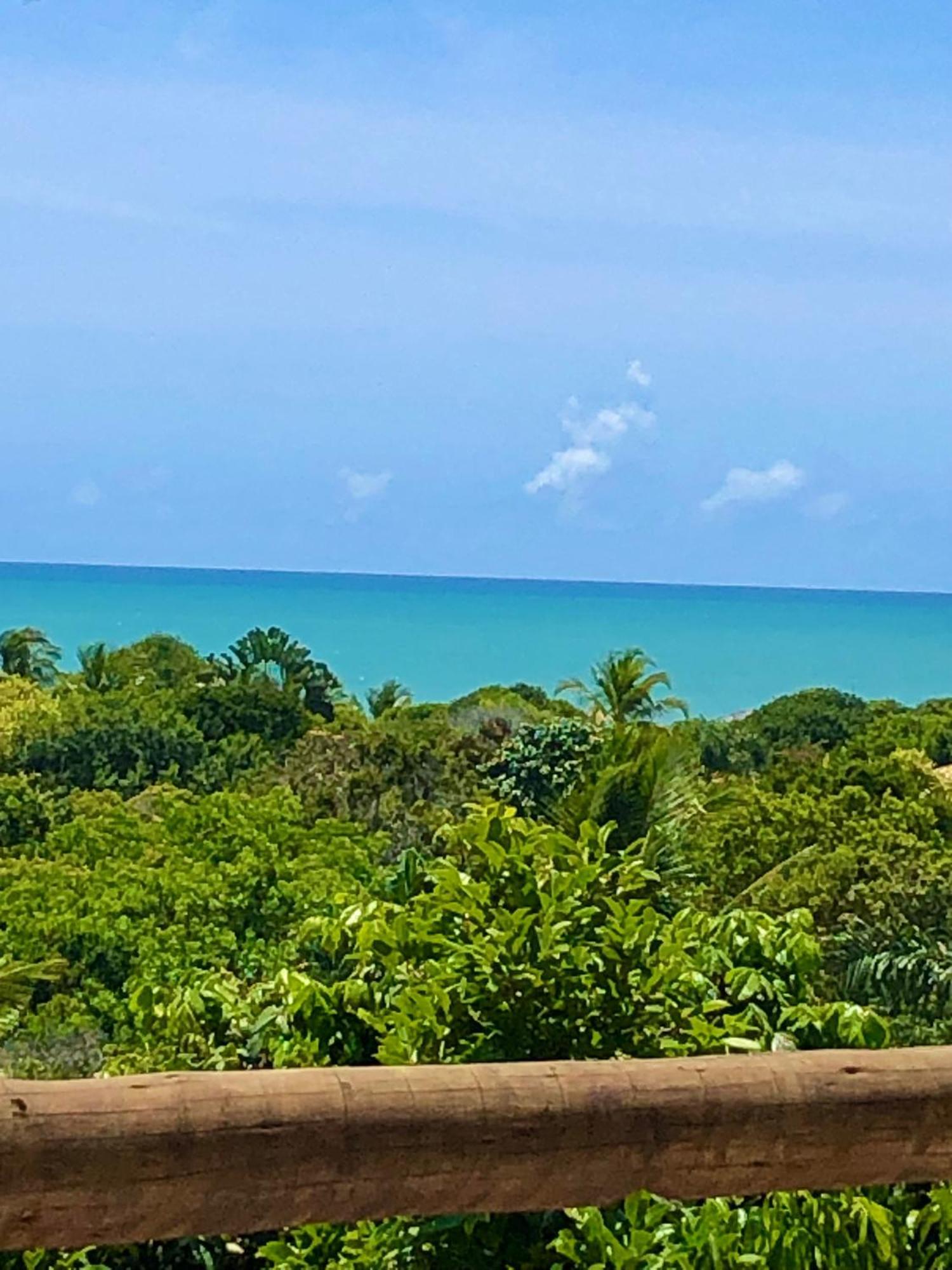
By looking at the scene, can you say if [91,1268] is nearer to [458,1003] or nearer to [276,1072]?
[458,1003]

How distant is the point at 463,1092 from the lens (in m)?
1.22

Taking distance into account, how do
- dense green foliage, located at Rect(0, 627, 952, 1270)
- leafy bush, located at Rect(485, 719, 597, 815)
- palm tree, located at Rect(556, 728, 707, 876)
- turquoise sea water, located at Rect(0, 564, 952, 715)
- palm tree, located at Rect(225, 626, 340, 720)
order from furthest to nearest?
1. turquoise sea water, located at Rect(0, 564, 952, 715)
2. palm tree, located at Rect(225, 626, 340, 720)
3. leafy bush, located at Rect(485, 719, 597, 815)
4. palm tree, located at Rect(556, 728, 707, 876)
5. dense green foliage, located at Rect(0, 627, 952, 1270)

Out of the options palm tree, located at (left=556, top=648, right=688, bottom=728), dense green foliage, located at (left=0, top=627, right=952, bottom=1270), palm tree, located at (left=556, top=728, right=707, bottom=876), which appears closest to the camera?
dense green foliage, located at (left=0, top=627, right=952, bottom=1270)

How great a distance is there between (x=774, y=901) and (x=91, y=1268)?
32.4ft

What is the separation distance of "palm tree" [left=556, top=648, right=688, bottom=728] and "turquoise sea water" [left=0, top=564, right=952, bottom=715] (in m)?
30.0

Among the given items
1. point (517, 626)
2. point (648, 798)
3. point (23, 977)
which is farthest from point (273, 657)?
point (517, 626)

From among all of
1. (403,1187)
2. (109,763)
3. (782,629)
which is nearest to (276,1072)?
(403,1187)

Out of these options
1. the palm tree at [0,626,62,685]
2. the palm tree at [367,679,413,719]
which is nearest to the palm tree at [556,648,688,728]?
the palm tree at [367,679,413,719]

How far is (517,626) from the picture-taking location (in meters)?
104

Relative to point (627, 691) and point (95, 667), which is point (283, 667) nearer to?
point (95, 667)

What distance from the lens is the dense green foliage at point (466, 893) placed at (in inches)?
97.5

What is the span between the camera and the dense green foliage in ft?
8.13

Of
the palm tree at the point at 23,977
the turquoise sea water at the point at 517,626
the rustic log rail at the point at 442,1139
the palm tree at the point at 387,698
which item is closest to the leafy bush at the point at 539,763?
the palm tree at the point at 23,977

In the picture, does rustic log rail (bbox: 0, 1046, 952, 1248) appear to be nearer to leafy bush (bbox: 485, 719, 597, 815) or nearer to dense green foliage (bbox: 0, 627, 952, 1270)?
dense green foliage (bbox: 0, 627, 952, 1270)
